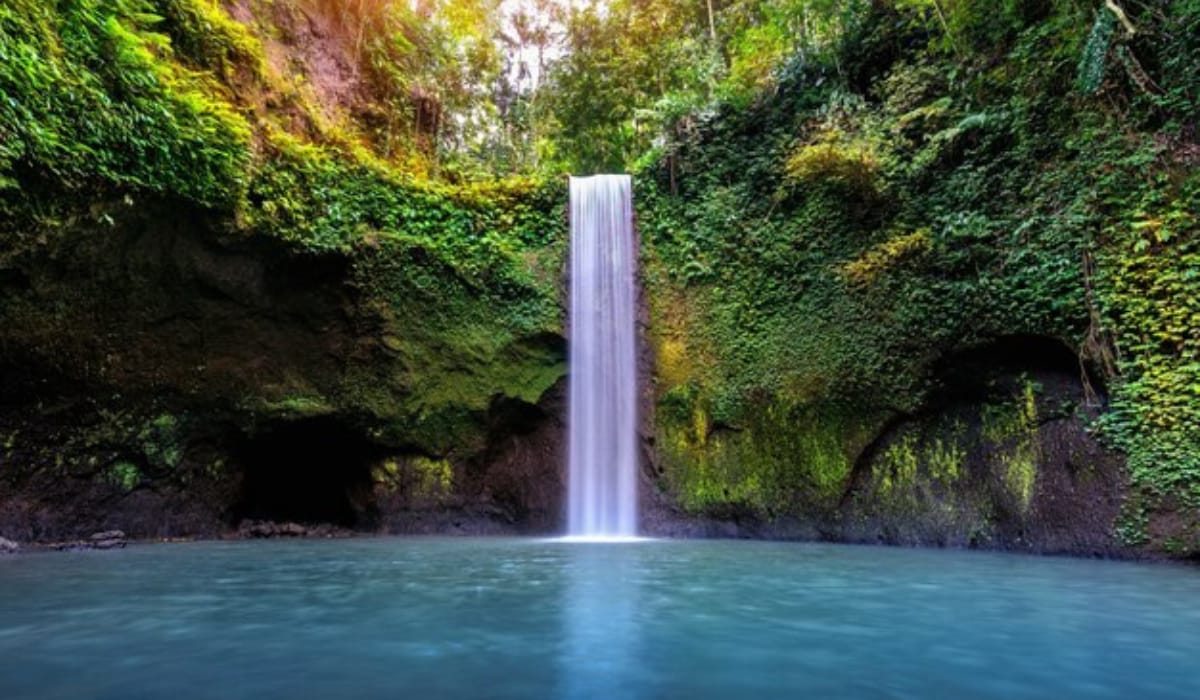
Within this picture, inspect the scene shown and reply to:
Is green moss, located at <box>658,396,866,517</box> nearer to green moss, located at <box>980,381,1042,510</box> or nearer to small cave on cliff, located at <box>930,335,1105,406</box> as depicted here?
small cave on cliff, located at <box>930,335,1105,406</box>

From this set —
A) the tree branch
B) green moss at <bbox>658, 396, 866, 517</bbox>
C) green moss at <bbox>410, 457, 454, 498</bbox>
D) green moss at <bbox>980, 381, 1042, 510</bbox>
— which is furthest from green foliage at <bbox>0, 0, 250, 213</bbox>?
the tree branch

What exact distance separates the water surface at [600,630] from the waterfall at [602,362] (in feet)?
13.9

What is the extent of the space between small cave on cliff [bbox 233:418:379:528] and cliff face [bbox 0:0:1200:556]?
6cm

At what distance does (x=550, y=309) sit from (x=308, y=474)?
16.3 feet

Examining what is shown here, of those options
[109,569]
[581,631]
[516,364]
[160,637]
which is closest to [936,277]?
[516,364]

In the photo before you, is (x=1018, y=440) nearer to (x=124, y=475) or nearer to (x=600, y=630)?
(x=600, y=630)

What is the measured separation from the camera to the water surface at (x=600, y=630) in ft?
8.98

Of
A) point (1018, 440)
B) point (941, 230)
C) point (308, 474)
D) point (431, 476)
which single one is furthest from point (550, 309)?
point (1018, 440)

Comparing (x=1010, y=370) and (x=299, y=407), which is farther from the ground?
(x=1010, y=370)

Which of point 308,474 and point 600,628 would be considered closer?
point 600,628

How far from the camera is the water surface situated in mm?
2736

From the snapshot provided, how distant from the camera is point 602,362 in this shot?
1118 cm

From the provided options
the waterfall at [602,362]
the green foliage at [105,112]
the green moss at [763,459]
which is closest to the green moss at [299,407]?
the green foliage at [105,112]

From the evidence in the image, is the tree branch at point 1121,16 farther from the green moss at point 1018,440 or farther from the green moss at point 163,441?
the green moss at point 163,441
